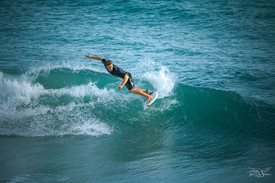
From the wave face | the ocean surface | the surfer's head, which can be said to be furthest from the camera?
the wave face

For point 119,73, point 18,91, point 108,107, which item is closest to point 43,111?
point 18,91

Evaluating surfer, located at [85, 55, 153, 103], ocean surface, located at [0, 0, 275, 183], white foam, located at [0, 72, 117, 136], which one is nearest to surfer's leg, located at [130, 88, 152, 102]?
surfer, located at [85, 55, 153, 103]

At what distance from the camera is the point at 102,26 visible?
23.8 metres

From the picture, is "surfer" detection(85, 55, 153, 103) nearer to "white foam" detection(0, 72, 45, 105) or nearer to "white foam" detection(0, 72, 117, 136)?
"white foam" detection(0, 72, 117, 136)

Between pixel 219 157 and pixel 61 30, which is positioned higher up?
pixel 61 30

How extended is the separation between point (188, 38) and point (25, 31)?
879 centimetres

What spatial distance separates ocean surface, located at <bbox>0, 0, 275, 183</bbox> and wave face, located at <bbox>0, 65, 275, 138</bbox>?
0.12 ft

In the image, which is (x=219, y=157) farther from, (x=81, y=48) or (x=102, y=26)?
(x=102, y=26)

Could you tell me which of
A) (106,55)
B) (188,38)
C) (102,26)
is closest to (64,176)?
(106,55)

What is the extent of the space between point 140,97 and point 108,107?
132cm

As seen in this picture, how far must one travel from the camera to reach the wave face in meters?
13.7
